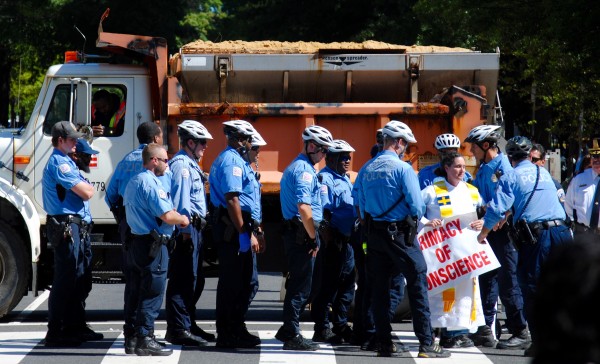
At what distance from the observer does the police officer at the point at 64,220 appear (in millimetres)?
8781

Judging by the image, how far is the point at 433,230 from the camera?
893 centimetres

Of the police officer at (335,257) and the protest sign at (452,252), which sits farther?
the police officer at (335,257)

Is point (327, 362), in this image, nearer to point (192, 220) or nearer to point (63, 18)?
point (192, 220)

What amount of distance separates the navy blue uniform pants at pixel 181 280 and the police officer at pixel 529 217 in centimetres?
235

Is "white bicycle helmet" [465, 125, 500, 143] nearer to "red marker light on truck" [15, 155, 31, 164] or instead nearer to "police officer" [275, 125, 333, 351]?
"police officer" [275, 125, 333, 351]

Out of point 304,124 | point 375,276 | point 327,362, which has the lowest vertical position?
point 327,362

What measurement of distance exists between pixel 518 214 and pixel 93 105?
174 inches

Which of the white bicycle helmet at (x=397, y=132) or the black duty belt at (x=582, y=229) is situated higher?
the white bicycle helmet at (x=397, y=132)

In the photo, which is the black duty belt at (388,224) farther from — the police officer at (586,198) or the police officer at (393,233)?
the police officer at (586,198)

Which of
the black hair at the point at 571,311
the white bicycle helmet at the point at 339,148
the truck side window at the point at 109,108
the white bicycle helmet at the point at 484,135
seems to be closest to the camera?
the black hair at the point at 571,311

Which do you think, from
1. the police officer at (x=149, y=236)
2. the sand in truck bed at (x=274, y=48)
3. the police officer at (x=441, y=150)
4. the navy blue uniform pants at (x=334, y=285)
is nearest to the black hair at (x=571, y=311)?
the police officer at (x=149, y=236)

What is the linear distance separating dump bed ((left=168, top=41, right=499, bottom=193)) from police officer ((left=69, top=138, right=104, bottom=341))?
1.04m

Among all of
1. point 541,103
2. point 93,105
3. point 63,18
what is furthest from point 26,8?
point 93,105

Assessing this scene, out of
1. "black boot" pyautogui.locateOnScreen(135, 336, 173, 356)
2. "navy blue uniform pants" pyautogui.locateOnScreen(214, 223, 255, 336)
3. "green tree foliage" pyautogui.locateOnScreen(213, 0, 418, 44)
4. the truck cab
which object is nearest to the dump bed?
the truck cab
